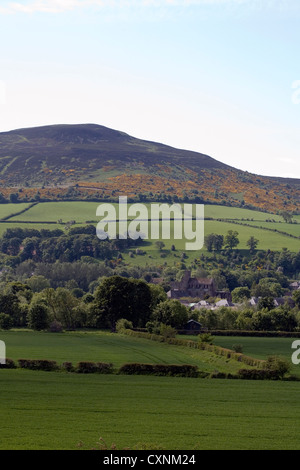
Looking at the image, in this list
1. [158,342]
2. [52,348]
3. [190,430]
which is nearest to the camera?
[190,430]

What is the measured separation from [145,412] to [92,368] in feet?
51.7

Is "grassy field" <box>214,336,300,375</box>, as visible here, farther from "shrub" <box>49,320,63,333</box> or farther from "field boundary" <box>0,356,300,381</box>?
"shrub" <box>49,320,63,333</box>

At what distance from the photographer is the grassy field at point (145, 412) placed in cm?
3269

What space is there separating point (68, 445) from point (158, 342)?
1904 inches

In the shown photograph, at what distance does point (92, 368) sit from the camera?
54.7m

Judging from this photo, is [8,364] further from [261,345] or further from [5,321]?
[5,321]

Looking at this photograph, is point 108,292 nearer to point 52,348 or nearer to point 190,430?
point 52,348

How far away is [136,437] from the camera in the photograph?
108ft

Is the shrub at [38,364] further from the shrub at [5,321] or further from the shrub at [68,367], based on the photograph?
the shrub at [5,321]

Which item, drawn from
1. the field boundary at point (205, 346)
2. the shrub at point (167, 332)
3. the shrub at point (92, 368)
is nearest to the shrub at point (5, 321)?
the field boundary at point (205, 346)

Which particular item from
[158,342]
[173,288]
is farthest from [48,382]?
[173,288]

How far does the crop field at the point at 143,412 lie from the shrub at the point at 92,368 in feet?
5.07
